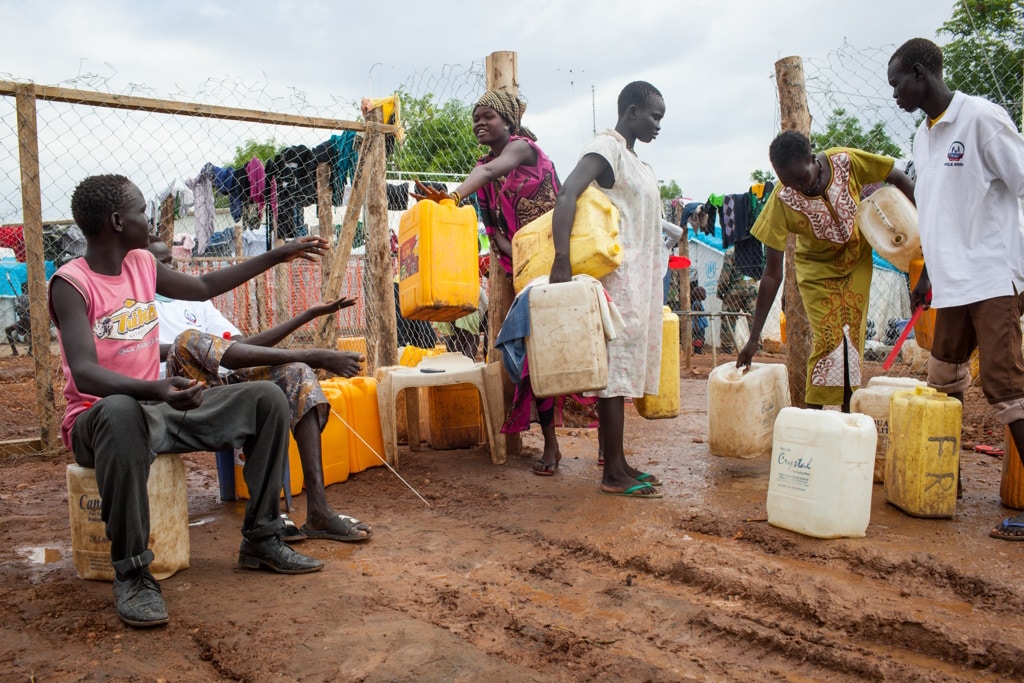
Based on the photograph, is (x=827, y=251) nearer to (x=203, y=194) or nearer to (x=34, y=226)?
(x=34, y=226)

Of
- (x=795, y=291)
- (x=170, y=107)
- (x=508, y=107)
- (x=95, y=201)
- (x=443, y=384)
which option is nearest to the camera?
(x=95, y=201)

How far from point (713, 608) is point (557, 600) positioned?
0.50 m

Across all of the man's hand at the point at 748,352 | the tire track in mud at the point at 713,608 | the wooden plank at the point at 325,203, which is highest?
the wooden plank at the point at 325,203

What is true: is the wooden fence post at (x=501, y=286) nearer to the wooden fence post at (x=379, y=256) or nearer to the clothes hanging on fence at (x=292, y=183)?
the wooden fence post at (x=379, y=256)

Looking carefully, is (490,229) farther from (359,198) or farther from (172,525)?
(172,525)

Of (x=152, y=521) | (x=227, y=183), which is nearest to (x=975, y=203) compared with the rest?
(x=152, y=521)

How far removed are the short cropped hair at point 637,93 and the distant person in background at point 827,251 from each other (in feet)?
2.14

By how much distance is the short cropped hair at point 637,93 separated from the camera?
12.5ft

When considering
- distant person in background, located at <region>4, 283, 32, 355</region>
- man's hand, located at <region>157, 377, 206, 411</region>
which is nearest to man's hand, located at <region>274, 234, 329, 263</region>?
man's hand, located at <region>157, 377, 206, 411</region>

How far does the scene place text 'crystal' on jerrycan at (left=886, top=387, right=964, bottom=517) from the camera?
10.2 feet

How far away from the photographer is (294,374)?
123 inches

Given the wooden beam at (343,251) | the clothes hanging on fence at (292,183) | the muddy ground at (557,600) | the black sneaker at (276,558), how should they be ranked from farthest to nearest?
1. the clothes hanging on fence at (292,183)
2. the wooden beam at (343,251)
3. the black sneaker at (276,558)
4. the muddy ground at (557,600)

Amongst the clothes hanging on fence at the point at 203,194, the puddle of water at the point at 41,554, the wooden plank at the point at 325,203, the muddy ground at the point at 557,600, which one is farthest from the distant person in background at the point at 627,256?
the clothes hanging on fence at the point at 203,194

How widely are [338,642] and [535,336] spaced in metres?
1.69
